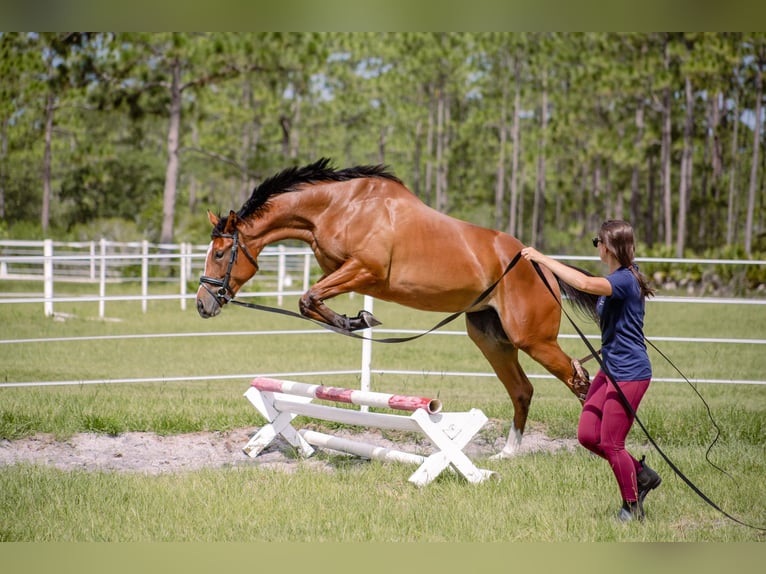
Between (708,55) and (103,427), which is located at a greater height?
(708,55)

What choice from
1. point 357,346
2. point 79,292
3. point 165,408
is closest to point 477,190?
point 79,292

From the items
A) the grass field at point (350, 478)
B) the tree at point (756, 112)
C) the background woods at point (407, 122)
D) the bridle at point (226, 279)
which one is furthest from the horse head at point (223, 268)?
the tree at point (756, 112)

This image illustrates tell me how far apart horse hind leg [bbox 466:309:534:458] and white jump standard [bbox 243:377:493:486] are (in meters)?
0.80

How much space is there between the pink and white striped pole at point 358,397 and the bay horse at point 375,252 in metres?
0.50

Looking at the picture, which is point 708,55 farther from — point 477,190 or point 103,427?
point 103,427

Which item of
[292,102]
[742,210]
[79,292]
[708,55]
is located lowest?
[79,292]

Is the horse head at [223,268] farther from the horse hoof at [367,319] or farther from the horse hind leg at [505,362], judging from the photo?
the horse hind leg at [505,362]

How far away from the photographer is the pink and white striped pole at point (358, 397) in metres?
5.47

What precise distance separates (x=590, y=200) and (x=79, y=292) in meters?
31.2

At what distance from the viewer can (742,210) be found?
4403 centimetres

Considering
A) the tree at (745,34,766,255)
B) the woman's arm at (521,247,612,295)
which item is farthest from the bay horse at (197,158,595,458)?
the tree at (745,34,766,255)

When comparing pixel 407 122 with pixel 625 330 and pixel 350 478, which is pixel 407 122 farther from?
pixel 625 330

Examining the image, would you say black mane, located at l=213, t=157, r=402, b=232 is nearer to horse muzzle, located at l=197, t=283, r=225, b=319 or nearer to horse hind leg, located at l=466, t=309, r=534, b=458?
horse muzzle, located at l=197, t=283, r=225, b=319

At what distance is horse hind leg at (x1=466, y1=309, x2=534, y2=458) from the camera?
634 cm
